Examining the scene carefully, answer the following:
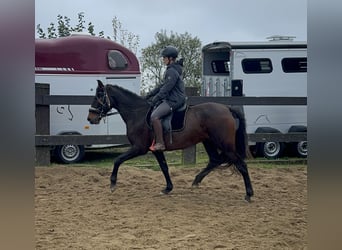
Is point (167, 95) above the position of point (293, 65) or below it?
below

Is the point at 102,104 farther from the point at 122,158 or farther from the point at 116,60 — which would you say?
the point at 116,60

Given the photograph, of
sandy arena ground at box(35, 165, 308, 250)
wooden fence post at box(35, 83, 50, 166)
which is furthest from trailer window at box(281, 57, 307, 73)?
wooden fence post at box(35, 83, 50, 166)

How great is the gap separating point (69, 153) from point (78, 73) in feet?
5.87

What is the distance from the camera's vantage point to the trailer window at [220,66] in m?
13.7

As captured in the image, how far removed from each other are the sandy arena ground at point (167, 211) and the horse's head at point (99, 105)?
0.98m

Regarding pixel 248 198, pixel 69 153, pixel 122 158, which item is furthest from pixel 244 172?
pixel 69 153

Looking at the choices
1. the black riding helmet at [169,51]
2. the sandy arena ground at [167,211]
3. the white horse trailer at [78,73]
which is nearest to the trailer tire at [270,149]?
the sandy arena ground at [167,211]

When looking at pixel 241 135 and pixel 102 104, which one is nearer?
pixel 241 135

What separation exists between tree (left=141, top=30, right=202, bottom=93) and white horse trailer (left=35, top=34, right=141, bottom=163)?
601cm

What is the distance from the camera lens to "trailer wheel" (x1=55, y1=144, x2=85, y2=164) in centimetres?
1057

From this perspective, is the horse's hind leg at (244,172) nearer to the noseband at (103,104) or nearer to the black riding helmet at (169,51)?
the black riding helmet at (169,51)

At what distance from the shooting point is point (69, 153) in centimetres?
1069
